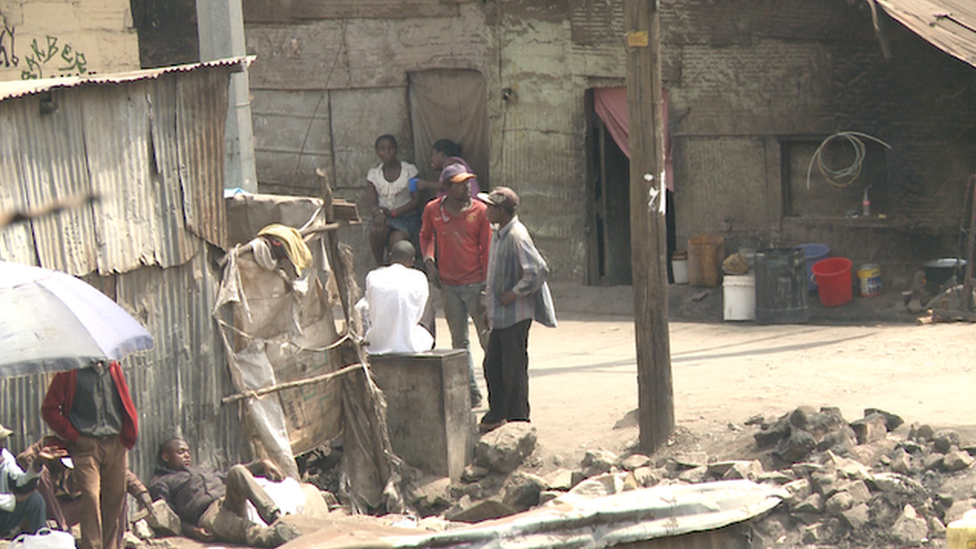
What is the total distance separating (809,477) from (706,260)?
6.12 metres

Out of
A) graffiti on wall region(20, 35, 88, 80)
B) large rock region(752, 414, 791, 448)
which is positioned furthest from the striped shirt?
graffiti on wall region(20, 35, 88, 80)

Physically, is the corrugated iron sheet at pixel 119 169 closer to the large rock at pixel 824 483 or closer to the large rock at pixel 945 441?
the large rock at pixel 824 483

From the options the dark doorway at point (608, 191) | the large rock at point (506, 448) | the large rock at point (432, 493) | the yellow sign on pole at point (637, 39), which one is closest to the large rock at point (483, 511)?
the large rock at point (432, 493)

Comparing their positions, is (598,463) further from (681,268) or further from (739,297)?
(681,268)

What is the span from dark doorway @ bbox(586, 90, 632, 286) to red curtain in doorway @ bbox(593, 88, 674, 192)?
0.16 metres

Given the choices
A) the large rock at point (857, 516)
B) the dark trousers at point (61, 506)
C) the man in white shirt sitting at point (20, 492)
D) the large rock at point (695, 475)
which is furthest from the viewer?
the large rock at point (695, 475)

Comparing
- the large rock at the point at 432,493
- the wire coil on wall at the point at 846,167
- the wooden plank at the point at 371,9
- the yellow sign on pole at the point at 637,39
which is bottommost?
the large rock at the point at 432,493

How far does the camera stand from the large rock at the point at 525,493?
315 inches

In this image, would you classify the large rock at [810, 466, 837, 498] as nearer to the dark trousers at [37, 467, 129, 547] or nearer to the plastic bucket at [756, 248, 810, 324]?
the dark trousers at [37, 467, 129, 547]

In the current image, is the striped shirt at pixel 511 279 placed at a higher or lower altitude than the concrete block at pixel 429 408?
higher

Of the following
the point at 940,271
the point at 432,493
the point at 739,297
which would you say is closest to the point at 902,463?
the point at 432,493

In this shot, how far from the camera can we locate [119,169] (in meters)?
7.18

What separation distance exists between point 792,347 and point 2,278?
7.34 meters

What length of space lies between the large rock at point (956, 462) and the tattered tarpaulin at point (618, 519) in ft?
9.68
